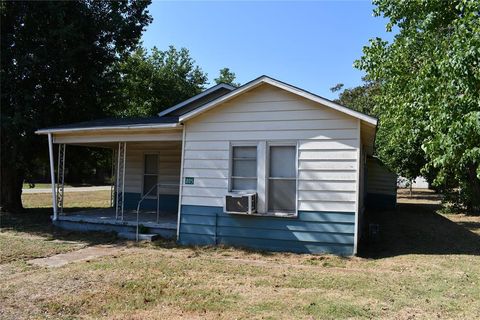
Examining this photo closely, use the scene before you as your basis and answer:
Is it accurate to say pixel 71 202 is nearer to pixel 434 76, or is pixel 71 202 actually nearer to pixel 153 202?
pixel 153 202

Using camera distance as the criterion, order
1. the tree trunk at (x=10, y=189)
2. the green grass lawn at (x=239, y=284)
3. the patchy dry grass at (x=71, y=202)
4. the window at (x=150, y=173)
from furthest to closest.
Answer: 1. the patchy dry grass at (x=71, y=202)
2. the tree trunk at (x=10, y=189)
3. the window at (x=150, y=173)
4. the green grass lawn at (x=239, y=284)

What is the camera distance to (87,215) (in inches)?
469

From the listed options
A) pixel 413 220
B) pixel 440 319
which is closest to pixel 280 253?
pixel 440 319

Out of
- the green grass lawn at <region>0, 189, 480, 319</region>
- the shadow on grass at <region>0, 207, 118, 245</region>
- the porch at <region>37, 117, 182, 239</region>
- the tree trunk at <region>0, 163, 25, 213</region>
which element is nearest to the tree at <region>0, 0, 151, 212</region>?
the tree trunk at <region>0, 163, 25, 213</region>

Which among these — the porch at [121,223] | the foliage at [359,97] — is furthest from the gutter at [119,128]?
the foliage at [359,97]

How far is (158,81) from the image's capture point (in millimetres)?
27219

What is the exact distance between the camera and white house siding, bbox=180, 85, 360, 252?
8.25m

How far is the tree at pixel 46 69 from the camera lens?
13039mm

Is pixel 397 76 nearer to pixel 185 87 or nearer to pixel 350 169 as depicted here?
pixel 350 169

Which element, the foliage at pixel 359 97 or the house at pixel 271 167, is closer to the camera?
the house at pixel 271 167

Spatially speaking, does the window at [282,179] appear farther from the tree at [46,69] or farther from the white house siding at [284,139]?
the tree at [46,69]

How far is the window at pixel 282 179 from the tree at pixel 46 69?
8015 mm

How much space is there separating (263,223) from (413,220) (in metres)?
8.05

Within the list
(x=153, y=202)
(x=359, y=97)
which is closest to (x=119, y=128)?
(x=153, y=202)
